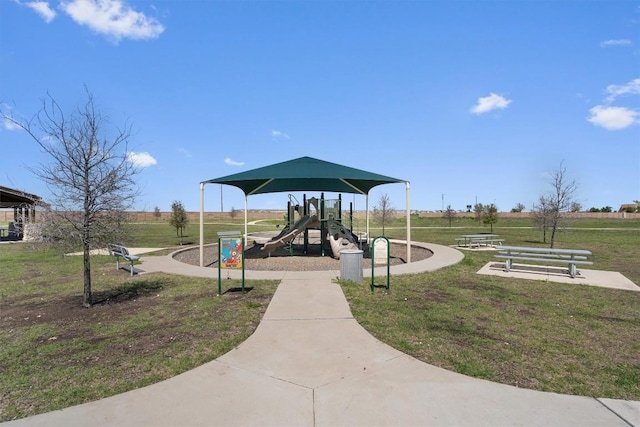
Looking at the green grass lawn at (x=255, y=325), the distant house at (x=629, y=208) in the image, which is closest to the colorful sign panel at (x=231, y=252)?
the green grass lawn at (x=255, y=325)

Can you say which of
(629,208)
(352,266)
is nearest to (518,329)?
(352,266)

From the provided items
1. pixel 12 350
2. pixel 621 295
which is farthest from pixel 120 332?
pixel 621 295

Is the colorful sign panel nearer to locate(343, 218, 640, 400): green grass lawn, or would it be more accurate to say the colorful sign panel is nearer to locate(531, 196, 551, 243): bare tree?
locate(343, 218, 640, 400): green grass lawn

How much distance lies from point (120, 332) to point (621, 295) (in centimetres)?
1025

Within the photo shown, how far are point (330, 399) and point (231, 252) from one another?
18.1 ft

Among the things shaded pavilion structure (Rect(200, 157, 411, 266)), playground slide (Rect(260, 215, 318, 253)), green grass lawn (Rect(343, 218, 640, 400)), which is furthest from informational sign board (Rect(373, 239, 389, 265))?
playground slide (Rect(260, 215, 318, 253))

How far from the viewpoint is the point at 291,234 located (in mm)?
14078

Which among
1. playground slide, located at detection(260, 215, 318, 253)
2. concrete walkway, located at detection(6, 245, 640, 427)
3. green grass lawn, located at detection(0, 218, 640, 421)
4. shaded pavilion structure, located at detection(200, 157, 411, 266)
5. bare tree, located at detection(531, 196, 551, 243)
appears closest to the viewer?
concrete walkway, located at detection(6, 245, 640, 427)

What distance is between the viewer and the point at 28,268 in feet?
39.4

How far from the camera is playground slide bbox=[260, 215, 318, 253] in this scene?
13.9 metres

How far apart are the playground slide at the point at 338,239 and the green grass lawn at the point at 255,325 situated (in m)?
4.13

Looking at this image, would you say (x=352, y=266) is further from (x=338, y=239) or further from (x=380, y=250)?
(x=338, y=239)

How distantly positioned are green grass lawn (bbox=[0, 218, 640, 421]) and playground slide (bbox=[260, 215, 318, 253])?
4.73 meters

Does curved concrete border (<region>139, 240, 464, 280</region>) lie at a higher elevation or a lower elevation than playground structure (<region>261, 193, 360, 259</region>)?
lower
